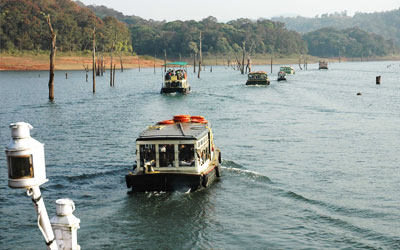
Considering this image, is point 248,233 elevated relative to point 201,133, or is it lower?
lower

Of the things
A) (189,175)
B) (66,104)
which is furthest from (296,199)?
(66,104)

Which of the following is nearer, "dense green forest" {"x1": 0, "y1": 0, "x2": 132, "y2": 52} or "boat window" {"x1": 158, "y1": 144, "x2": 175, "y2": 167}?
"boat window" {"x1": 158, "y1": 144, "x2": 175, "y2": 167}

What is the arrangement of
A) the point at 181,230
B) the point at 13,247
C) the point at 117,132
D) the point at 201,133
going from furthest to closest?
1. the point at 117,132
2. the point at 201,133
3. the point at 181,230
4. the point at 13,247

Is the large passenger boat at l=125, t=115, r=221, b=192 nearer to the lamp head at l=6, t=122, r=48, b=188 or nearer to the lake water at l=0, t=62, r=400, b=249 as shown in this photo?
the lake water at l=0, t=62, r=400, b=249

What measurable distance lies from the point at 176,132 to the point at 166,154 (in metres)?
1.47

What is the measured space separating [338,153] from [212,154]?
33.0 ft

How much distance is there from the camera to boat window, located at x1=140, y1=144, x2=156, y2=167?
81.6 feet

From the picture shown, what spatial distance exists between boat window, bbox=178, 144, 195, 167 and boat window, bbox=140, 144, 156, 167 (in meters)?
1.24

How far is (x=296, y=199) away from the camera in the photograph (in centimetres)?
2486

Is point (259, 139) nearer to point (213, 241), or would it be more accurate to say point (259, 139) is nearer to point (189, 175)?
point (189, 175)

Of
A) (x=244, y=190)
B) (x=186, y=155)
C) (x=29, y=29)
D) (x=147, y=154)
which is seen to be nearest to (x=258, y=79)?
(x=244, y=190)

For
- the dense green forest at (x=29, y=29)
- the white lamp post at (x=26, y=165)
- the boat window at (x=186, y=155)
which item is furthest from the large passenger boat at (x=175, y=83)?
the dense green forest at (x=29, y=29)

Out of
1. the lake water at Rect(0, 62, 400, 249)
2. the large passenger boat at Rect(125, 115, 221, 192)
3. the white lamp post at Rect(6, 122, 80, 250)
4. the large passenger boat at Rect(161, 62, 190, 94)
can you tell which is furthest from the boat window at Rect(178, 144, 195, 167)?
the large passenger boat at Rect(161, 62, 190, 94)

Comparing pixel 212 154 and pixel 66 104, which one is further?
pixel 66 104
